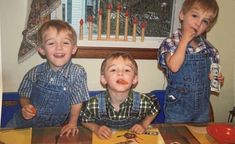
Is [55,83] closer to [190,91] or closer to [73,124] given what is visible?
[73,124]

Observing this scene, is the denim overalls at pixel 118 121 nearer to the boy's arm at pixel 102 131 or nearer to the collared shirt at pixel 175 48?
the boy's arm at pixel 102 131

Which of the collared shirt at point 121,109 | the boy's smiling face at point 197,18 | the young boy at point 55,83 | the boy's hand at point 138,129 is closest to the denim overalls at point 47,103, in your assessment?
the young boy at point 55,83

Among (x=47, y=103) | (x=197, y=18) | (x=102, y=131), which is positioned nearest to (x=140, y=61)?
(x=197, y=18)

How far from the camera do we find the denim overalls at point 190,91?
133 cm

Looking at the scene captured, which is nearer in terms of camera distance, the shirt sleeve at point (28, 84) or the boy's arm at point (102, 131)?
the boy's arm at point (102, 131)

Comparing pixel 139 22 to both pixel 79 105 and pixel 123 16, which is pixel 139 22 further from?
pixel 79 105

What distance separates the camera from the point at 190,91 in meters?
1.35

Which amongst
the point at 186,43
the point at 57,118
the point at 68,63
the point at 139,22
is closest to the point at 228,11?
the point at 139,22

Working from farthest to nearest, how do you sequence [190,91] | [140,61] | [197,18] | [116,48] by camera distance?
[140,61]
[116,48]
[190,91]
[197,18]

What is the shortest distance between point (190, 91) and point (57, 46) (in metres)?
0.65

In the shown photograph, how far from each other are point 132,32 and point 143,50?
0.40ft

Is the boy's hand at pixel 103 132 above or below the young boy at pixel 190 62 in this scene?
below

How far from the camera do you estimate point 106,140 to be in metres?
0.96

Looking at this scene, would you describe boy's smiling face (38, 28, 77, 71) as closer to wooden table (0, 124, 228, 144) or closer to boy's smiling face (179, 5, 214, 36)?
wooden table (0, 124, 228, 144)
